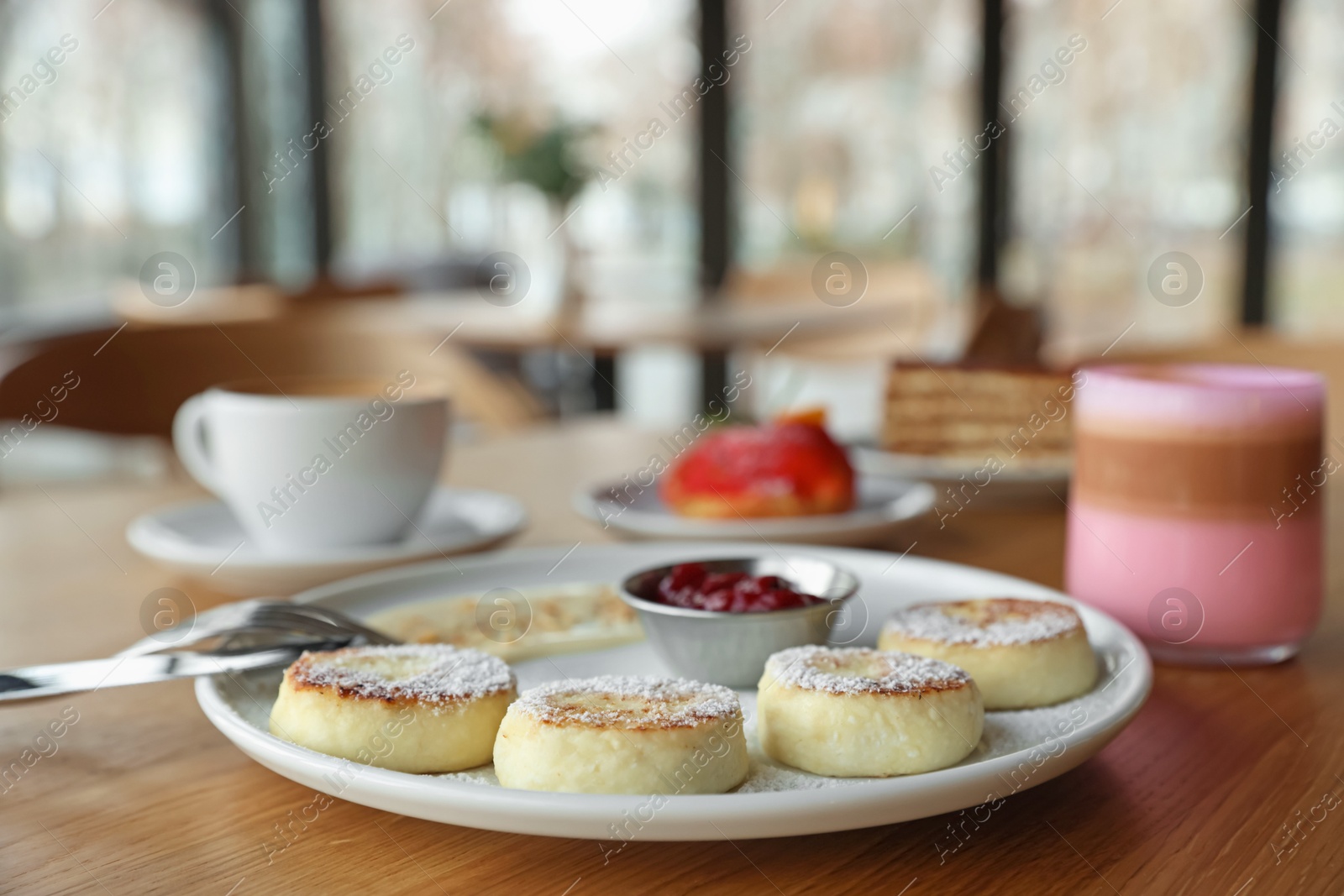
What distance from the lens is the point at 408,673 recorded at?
67 centimetres

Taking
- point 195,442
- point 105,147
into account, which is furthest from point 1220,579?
point 105,147

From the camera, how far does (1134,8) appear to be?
6.29 meters

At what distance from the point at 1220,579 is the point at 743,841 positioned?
0.44 metres

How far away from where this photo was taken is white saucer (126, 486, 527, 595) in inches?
39.6

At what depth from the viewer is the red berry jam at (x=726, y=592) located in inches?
31.4

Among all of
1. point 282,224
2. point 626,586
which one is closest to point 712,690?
point 626,586

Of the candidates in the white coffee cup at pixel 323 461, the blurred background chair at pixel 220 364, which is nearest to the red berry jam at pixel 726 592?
the white coffee cup at pixel 323 461

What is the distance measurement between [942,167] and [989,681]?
654 cm

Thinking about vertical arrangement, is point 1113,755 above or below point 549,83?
below

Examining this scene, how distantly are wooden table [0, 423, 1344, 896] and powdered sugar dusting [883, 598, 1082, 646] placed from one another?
3.1 inches

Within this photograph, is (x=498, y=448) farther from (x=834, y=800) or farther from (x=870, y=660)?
(x=834, y=800)

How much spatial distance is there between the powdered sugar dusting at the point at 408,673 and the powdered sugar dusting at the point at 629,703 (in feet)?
0.12

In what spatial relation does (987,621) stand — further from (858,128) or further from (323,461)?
(858,128)

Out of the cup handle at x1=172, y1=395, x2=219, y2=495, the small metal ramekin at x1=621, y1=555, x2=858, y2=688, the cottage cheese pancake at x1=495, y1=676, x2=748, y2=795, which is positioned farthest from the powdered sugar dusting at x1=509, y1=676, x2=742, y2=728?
the cup handle at x1=172, y1=395, x2=219, y2=495
